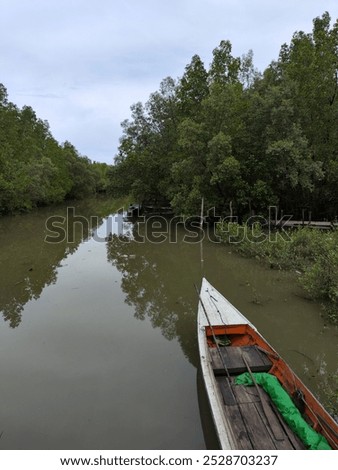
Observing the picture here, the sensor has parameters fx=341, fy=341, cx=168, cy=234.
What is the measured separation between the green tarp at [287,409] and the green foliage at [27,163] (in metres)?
26.8

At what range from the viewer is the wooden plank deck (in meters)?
4.25

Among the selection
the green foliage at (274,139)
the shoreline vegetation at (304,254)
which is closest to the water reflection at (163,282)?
the shoreline vegetation at (304,254)

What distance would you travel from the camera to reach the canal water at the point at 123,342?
5.27 m

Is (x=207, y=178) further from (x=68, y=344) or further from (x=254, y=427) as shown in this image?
(x=254, y=427)

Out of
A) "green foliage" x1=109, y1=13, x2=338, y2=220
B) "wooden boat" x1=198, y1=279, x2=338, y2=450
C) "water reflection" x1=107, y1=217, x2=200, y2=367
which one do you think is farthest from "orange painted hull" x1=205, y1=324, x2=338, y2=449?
"green foliage" x1=109, y1=13, x2=338, y2=220

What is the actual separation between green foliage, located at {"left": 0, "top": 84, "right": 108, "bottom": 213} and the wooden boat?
25.5 m

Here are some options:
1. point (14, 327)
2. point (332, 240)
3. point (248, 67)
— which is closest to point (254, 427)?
point (14, 327)

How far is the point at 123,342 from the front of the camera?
7.96 meters

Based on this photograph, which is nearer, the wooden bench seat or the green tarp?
the green tarp

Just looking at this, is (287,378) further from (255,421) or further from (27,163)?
(27,163)

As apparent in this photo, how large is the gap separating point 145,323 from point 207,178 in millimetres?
13264

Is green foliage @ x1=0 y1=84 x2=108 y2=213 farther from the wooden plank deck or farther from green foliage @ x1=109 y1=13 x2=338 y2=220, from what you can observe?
the wooden plank deck

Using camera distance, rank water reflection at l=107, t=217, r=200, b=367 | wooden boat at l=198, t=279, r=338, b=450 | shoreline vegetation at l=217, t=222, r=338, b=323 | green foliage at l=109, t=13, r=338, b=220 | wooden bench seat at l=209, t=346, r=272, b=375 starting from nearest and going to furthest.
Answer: wooden boat at l=198, t=279, r=338, b=450 → wooden bench seat at l=209, t=346, r=272, b=375 → water reflection at l=107, t=217, r=200, b=367 → shoreline vegetation at l=217, t=222, r=338, b=323 → green foliage at l=109, t=13, r=338, b=220

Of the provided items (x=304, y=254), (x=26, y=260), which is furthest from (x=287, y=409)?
(x=26, y=260)
